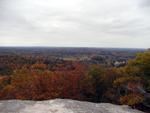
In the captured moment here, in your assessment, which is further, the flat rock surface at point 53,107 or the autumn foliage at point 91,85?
the autumn foliage at point 91,85

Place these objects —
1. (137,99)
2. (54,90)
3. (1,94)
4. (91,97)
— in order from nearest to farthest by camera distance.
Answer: (137,99), (54,90), (91,97), (1,94)

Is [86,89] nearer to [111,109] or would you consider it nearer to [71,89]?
[71,89]

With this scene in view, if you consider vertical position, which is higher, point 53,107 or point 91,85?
point 53,107

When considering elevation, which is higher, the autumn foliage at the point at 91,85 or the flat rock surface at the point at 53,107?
the flat rock surface at the point at 53,107

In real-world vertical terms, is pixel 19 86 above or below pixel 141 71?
below

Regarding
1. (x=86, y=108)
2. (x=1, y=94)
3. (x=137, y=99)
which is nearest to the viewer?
(x=86, y=108)

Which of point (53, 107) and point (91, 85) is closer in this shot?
point (53, 107)

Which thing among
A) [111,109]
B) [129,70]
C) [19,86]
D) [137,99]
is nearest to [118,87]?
[129,70]

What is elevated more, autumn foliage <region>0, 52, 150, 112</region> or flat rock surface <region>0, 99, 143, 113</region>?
flat rock surface <region>0, 99, 143, 113</region>

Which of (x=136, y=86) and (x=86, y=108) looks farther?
(x=136, y=86)

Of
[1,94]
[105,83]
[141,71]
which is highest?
[141,71]

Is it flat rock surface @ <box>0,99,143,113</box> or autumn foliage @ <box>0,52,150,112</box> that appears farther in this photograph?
autumn foliage @ <box>0,52,150,112</box>
